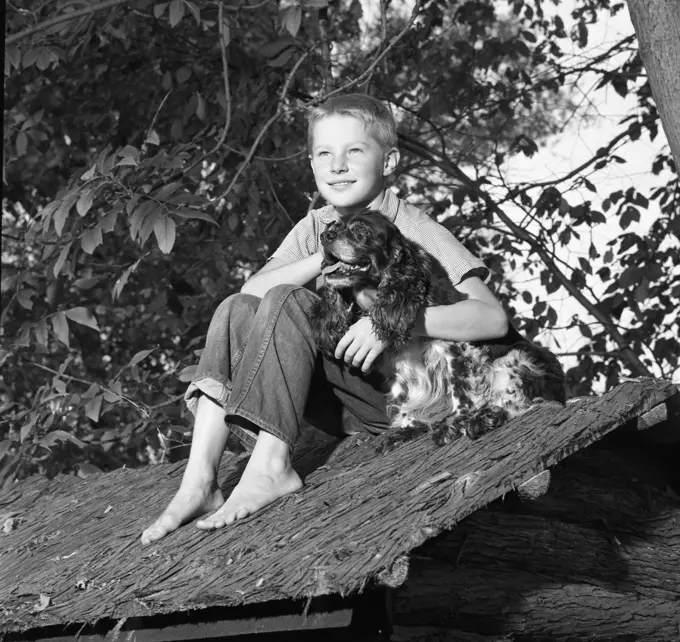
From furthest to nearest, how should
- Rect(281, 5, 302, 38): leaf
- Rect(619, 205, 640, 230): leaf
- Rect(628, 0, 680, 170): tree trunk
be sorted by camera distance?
1. Rect(619, 205, 640, 230): leaf
2. Rect(281, 5, 302, 38): leaf
3. Rect(628, 0, 680, 170): tree trunk

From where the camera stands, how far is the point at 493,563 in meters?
4.17

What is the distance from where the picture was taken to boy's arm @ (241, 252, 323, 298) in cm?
482

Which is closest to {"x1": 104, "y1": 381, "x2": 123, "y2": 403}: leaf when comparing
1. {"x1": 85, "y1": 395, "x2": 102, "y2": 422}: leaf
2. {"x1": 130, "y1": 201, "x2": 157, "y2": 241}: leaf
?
{"x1": 85, "y1": 395, "x2": 102, "y2": 422}: leaf

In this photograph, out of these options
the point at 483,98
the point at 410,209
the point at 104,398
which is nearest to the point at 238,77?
the point at 483,98

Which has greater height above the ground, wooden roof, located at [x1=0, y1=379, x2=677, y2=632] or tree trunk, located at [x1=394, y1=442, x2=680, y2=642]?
wooden roof, located at [x1=0, y1=379, x2=677, y2=632]

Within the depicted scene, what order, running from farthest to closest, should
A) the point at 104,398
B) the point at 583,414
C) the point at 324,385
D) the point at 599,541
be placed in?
the point at 104,398 < the point at 324,385 < the point at 599,541 < the point at 583,414

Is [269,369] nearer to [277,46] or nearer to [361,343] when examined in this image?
[361,343]

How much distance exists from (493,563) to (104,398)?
3854 millimetres

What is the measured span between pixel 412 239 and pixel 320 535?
57.2 inches

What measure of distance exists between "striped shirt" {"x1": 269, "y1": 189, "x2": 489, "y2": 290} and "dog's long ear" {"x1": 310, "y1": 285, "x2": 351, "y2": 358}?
39cm

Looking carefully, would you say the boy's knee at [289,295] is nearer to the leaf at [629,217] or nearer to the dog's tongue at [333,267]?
the dog's tongue at [333,267]

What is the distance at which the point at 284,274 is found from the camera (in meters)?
4.90

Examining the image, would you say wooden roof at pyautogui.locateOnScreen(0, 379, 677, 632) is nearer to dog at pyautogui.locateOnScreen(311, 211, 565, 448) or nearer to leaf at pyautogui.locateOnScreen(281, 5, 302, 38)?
dog at pyautogui.locateOnScreen(311, 211, 565, 448)

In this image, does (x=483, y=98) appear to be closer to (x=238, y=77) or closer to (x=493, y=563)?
(x=238, y=77)
